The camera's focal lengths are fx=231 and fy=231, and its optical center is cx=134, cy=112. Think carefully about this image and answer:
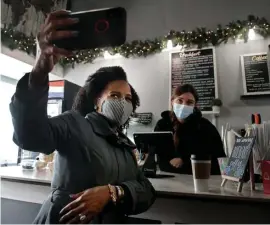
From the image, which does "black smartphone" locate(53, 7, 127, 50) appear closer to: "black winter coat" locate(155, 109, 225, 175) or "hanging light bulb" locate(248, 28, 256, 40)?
"black winter coat" locate(155, 109, 225, 175)

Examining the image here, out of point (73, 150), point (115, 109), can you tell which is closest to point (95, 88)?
point (115, 109)

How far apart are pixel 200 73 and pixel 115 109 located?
110 cm

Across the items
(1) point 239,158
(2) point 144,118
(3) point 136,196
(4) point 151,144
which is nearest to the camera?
(3) point 136,196

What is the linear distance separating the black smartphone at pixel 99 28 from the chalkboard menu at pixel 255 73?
4.06ft

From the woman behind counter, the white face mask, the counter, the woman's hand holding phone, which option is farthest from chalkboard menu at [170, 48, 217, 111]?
the woman's hand holding phone

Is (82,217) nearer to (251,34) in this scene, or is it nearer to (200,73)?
(200,73)

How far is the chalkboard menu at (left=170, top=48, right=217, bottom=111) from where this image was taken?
1441 mm

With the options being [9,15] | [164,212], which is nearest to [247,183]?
[164,212]

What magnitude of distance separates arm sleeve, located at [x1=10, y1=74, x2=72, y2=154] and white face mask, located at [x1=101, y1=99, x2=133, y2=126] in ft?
0.48

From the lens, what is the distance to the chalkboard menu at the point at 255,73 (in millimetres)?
1442

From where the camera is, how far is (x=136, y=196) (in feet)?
1.53

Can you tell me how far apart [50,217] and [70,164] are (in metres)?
0.10

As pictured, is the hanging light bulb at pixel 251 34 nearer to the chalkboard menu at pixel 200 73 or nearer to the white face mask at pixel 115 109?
the chalkboard menu at pixel 200 73

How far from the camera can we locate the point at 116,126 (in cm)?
54
